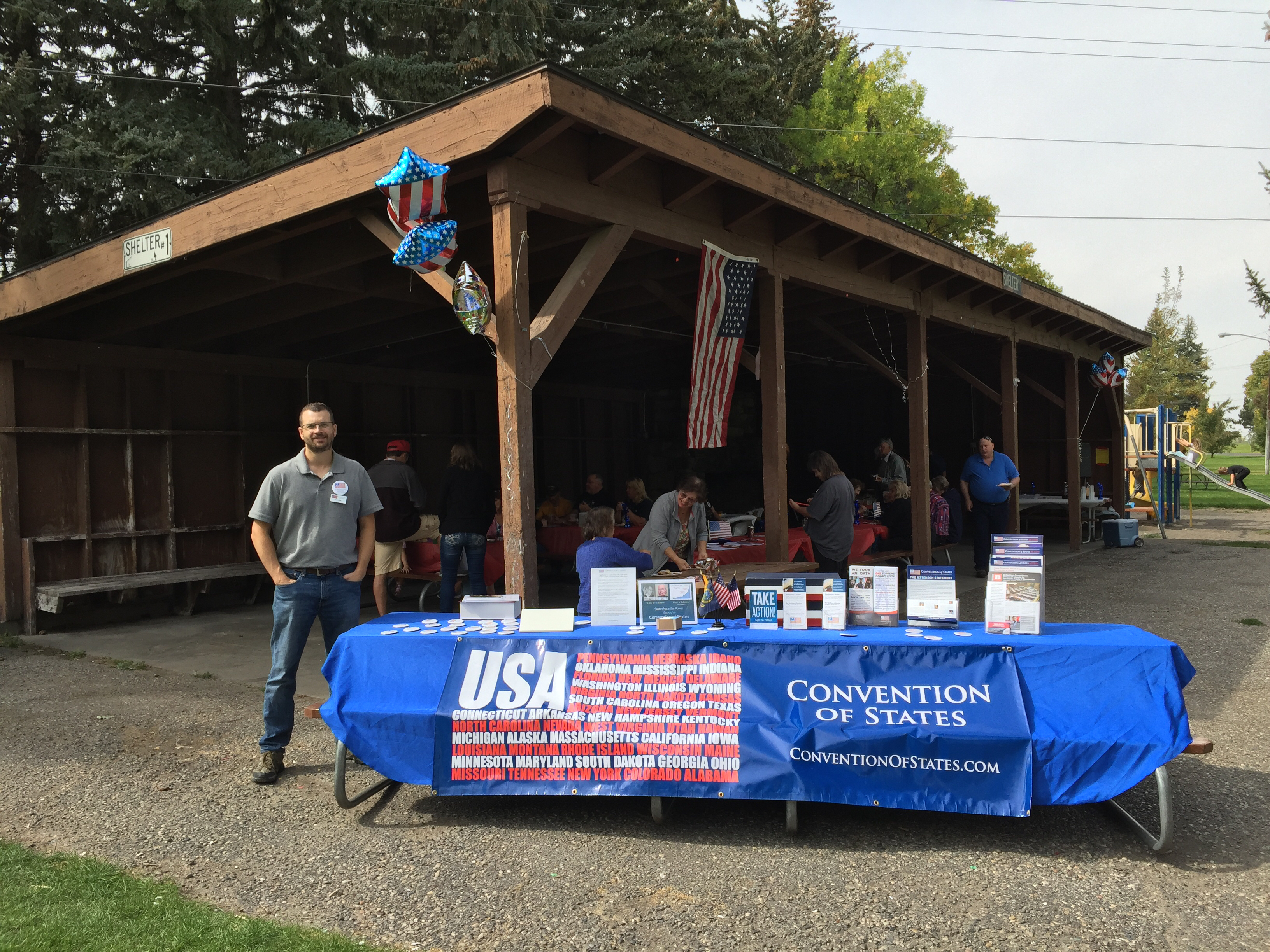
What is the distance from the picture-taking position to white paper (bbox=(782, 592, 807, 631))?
4062mm

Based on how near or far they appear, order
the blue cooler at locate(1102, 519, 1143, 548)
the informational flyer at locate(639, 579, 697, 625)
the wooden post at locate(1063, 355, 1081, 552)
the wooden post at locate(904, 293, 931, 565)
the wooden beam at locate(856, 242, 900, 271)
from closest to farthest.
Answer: the informational flyer at locate(639, 579, 697, 625)
the wooden beam at locate(856, 242, 900, 271)
the wooden post at locate(904, 293, 931, 565)
the wooden post at locate(1063, 355, 1081, 552)
the blue cooler at locate(1102, 519, 1143, 548)

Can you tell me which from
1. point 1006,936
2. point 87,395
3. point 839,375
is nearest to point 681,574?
point 1006,936

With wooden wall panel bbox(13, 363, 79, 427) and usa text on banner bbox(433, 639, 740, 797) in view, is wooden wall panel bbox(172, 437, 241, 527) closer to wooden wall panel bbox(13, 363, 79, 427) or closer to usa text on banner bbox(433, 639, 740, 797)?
wooden wall panel bbox(13, 363, 79, 427)

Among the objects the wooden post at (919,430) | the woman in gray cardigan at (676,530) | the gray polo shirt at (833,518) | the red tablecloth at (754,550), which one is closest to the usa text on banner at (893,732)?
the woman in gray cardigan at (676,530)

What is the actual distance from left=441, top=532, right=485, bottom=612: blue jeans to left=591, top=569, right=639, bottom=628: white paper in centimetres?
363

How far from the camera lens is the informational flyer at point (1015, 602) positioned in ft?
12.7

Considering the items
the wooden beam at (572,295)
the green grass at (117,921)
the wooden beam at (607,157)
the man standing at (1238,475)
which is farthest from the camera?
the man standing at (1238,475)

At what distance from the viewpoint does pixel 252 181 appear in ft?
20.6

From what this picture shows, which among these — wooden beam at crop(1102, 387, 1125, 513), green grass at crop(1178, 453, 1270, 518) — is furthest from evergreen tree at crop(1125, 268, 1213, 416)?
wooden beam at crop(1102, 387, 1125, 513)

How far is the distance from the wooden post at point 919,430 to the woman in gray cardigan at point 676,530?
168 inches

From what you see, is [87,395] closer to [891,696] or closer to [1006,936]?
[891,696]

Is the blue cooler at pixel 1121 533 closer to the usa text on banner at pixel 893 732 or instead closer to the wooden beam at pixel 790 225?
the wooden beam at pixel 790 225

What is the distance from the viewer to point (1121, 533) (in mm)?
14562

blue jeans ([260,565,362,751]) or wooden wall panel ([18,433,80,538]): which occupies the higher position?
wooden wall panel ([18,433,80,538])
